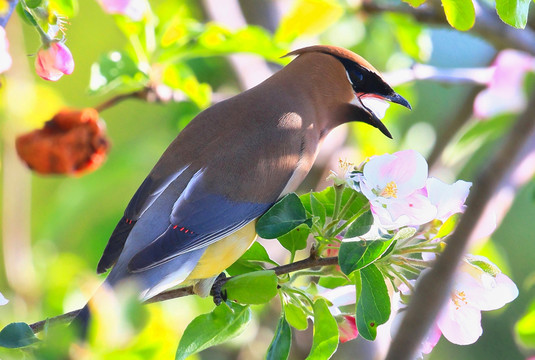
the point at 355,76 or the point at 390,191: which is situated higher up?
the point at 390,191

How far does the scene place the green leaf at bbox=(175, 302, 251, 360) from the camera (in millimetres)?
1434

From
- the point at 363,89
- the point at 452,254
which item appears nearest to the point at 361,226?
the point at 452,254

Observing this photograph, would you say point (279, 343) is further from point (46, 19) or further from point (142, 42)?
point (142, 42)

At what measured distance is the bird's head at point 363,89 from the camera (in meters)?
1.97

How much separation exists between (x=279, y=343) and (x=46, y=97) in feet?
4.48

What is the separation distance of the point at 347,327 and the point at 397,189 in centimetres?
29

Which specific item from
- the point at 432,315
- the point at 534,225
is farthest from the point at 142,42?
the point at 534,225

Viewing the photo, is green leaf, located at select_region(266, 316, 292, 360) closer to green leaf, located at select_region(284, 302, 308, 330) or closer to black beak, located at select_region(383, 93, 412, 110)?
green leaf, located at select_region(284, 302, 308, 330)

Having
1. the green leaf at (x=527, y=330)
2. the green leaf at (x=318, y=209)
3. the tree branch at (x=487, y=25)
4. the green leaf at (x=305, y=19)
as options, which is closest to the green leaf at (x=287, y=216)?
the green leaf at (x=318, y=209)

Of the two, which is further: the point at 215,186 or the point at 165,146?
the point at 165,146

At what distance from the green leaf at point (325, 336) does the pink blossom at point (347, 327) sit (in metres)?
0.12

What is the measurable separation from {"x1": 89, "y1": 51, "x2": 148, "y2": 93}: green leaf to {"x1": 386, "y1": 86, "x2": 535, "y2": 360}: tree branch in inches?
55.9

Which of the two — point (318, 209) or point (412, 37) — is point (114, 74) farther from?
point (412, 37)

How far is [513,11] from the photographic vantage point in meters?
1.42
